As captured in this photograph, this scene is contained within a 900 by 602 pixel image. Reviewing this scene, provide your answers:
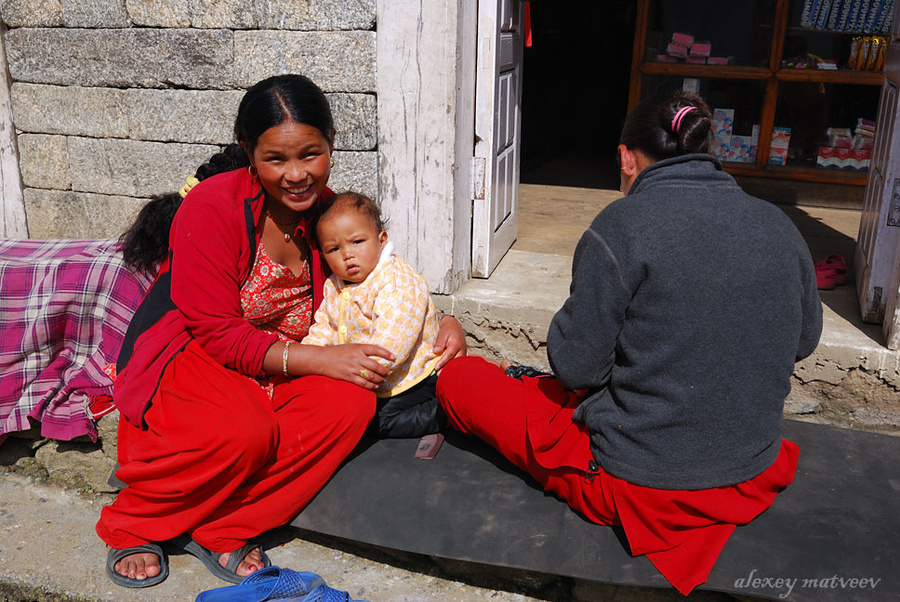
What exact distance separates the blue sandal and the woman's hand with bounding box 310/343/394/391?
2.16 ft

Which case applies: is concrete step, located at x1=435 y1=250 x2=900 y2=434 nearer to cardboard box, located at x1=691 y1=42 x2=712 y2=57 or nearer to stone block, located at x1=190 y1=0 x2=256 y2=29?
stone block, located at x1=190 y1=0 x2=256 y2=29

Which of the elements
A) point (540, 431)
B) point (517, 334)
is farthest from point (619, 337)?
point (517, 334)

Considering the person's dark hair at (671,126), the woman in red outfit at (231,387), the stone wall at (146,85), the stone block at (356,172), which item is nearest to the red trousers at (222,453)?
the woman in red outfit at (231,387)

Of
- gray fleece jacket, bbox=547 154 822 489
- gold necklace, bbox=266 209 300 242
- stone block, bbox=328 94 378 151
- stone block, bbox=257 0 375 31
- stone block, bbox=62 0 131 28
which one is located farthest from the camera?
stone block, bbox=62 0 131 28

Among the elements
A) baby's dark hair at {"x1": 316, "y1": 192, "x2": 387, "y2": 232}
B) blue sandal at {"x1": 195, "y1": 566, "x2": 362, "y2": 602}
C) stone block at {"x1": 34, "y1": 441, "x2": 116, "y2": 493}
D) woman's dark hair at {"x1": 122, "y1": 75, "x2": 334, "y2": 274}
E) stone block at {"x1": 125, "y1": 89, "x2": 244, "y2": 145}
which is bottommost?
stone block at {"x1": 34, "y1": 441, "x2": 116, "y2": 493}

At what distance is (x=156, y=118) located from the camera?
4.19 m

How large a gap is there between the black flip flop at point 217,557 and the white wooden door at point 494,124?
206 centimetres

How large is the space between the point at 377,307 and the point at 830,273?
2.84 meters

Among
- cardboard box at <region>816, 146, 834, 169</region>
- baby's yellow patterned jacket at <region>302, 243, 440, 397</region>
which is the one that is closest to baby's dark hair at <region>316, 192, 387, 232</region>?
baby's yellow patterned jacket at <region>302, 243, 440, 397</region>

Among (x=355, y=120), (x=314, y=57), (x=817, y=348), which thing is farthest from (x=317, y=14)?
(x=817, y=348)

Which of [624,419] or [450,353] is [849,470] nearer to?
[624,419]

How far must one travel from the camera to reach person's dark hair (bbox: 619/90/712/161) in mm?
2088

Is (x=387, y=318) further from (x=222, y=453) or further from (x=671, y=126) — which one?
(x=671, y=126)

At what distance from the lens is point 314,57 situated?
374 centimetres
